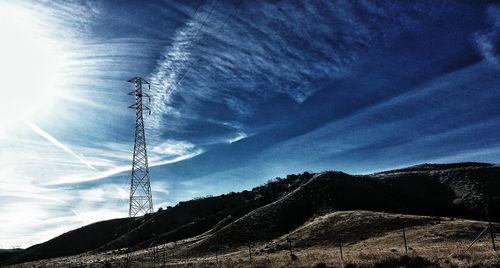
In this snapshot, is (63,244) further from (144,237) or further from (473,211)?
(473,211)

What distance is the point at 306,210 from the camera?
11019 cm

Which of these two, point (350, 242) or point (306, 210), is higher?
point (306, 210)

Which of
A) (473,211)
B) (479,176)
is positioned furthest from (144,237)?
(479,176)

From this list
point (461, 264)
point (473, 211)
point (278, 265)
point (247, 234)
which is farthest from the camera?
point (473, 211)

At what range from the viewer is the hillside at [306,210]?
306ft

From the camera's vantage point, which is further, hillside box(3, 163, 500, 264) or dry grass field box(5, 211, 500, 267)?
hillside box(3, 163, 500, 264)

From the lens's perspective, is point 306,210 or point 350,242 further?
point 306,210

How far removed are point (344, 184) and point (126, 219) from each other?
9391 centimetres

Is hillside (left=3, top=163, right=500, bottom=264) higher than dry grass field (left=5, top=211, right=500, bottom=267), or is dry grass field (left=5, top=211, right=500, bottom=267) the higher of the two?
hillside (left=3, top=163, right=500, bottom=264)

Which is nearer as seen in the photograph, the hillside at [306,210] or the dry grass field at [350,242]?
the dry grass field at [350,242]

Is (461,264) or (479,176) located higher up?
(479,176)

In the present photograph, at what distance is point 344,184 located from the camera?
402 ft

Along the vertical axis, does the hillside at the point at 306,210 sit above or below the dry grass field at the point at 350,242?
above

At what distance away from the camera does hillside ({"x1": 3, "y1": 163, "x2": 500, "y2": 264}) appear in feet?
306
